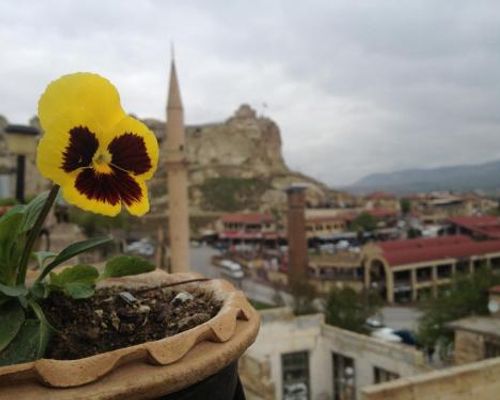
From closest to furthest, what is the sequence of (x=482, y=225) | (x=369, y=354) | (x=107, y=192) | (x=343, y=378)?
(x=107, y=192), (x=369, y=354), (x=343, y=378), (x=482, y=225)

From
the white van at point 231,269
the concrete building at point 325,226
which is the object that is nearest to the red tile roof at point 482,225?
the concrete building at point 325,226

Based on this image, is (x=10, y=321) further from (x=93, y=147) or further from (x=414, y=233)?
(x=414, y=233)

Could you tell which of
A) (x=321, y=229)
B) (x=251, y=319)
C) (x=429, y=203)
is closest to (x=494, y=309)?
(x=251, y=319)

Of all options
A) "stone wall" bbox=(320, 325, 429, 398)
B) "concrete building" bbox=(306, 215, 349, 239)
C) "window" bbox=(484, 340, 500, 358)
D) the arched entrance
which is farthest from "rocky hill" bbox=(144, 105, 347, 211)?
"window" bbox=(484, 340, 500, 358)

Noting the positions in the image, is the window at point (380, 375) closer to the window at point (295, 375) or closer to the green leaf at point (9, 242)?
the window at point (295, 375)

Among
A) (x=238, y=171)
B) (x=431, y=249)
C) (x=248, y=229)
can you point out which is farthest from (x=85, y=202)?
(x=238, y=171)
